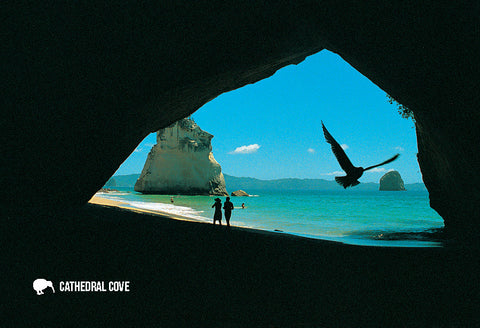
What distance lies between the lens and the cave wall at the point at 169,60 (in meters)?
4.50

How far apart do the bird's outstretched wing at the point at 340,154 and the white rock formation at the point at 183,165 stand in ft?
164

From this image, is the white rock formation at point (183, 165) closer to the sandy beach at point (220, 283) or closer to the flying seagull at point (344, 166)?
the flying seagull at point (344, 166)

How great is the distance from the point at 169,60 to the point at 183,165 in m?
51.5

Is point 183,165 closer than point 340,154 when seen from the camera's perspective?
No

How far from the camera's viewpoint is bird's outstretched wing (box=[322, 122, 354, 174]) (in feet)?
18.1

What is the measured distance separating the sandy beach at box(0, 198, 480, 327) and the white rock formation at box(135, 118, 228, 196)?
166 ft

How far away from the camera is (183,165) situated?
2199 inches

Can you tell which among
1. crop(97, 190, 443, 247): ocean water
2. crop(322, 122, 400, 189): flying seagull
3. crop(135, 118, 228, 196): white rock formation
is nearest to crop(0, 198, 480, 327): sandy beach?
crop(322, 122, 400, 189): flying seagull

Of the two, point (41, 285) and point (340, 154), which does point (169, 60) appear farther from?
point (41, 285)

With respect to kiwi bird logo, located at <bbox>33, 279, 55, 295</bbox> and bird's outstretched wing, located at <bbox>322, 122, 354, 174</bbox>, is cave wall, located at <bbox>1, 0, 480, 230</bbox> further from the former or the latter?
kiwi bird logo, located at <bbox>33, 279, 55, 295</bbox>

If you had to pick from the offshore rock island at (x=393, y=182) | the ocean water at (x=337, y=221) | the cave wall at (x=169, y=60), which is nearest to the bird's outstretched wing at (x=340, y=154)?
the cave wall at (x=169, y=60)

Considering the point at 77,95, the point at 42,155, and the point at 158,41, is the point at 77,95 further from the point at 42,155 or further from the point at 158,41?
the point at 158,41

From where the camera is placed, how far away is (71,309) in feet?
7.98

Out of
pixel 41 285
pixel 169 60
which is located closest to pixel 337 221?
pixel 169 60
